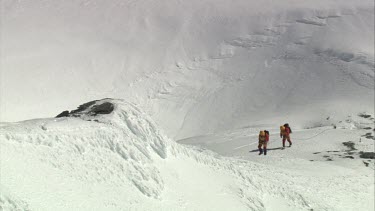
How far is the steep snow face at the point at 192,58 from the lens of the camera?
48.8 meters

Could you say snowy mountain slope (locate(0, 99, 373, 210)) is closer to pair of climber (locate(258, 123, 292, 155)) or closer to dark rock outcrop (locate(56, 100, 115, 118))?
dark rock outcrop (locate(56, 100, 115, 118))

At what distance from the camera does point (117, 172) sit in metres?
10.6

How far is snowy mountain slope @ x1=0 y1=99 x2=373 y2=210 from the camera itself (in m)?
9.01

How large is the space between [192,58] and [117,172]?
51030 millimetres

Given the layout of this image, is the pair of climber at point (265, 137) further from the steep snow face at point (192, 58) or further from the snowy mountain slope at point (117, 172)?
the steep snow face at point (192, 58)

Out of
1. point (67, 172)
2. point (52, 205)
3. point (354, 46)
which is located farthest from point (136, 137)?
point (354, 46)

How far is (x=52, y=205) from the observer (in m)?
8.66

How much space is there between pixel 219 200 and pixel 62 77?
47.6 m

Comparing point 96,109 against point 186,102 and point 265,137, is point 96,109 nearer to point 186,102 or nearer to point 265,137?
point 265,137

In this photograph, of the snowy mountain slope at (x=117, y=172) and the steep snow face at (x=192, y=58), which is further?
the steep snow face at (x=192, y=58)

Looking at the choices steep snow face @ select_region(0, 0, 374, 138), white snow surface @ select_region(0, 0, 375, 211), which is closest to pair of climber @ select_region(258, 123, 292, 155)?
white snow surface @ select_region(0, 0, 375, 211)

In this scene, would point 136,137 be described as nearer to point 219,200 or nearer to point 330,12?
point 219,200

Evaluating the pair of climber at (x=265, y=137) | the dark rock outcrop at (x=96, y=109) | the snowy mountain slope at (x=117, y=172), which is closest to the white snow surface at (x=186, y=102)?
the snowy mountain slope at (x=117, y=172)

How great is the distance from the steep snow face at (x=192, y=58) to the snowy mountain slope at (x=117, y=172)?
27.2m
